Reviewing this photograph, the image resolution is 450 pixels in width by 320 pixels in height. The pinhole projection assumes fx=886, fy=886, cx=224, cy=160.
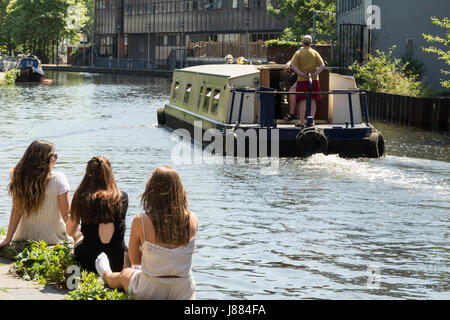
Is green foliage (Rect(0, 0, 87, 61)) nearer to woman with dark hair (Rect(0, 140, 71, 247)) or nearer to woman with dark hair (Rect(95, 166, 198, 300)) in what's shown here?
woman with dark hair (Rect(0, 140, 71, 247))

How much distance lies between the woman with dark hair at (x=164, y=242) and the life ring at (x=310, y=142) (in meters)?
12.1

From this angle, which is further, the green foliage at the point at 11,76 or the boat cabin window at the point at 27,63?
the boat cabin window at the point at 27,63

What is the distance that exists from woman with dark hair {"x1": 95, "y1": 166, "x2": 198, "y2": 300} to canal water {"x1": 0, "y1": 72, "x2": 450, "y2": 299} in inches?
74.7

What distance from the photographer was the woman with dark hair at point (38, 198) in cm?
811

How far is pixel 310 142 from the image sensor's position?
61.2 ft

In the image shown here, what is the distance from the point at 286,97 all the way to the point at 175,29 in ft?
259

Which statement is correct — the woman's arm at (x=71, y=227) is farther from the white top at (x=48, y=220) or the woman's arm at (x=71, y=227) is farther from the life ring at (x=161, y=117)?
the life ring at (x=161, y=117)

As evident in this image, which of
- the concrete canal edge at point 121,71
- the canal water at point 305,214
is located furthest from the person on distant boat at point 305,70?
the concrete canal edge at point 121,71

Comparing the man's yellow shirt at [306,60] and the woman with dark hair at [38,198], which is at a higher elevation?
the man's yellow shirt at [306,60]

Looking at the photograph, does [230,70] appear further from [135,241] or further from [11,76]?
[11,76]

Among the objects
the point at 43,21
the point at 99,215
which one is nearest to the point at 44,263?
the point at 99,215

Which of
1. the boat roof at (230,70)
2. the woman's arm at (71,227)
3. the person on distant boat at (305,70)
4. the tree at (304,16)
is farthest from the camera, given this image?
the tree at (304,16)

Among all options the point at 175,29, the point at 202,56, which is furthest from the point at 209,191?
the point at 175,29

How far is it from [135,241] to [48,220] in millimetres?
1877
